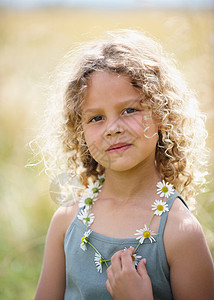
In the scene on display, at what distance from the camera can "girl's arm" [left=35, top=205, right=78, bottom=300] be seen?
166 centimetres

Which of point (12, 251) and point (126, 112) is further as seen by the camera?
point (12, 251)

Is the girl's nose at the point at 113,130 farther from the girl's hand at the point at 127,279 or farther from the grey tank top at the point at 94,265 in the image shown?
the girl's hand at the point at 127,279

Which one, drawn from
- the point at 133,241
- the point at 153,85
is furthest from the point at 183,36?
the point at 133,241

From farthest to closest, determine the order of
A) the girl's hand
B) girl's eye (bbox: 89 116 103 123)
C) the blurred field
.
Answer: the blurred field → girl's eye (bbox: 89 116 103 123) → the girl's hand

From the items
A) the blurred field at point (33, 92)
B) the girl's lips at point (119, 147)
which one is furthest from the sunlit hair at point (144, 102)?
the blurred field at point (33, 92)

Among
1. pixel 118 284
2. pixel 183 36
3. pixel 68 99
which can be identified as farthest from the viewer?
pixel 183 36

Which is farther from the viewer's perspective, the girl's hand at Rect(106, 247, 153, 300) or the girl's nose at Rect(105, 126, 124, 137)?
the girl's nose at Rect(105, 126, 124, 137)

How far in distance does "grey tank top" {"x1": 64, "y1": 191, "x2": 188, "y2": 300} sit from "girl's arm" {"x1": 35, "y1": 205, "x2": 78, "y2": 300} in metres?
0.04

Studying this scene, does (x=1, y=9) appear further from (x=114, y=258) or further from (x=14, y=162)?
(x=114, y=258)

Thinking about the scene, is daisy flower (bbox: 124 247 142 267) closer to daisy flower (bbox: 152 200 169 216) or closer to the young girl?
the young girl

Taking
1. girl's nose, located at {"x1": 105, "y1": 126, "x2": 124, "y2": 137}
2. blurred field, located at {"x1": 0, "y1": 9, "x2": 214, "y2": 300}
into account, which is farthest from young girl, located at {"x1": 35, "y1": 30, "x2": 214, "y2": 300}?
blurred field, located at {"x1": 0, "y1": 9, "x2": 214, "y2": 300}

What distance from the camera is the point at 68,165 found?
1.89 m

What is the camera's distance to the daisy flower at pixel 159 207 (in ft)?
4.70

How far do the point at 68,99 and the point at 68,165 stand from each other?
0.38 metres
